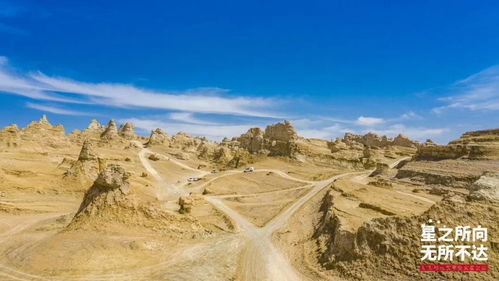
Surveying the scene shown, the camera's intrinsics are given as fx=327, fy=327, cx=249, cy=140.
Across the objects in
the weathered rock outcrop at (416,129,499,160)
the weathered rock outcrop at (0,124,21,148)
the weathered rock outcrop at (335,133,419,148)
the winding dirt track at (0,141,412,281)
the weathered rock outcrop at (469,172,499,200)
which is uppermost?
the weathered rock outcrop at (335,133,419,148)

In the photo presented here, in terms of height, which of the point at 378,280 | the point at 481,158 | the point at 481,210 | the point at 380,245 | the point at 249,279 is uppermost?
the point at 481,158

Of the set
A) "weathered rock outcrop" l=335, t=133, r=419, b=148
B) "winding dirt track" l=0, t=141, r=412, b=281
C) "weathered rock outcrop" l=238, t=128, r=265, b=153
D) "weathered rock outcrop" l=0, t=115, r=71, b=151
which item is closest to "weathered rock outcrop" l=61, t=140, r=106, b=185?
"winding dirt track" l=0, t=141, r=412, b=281

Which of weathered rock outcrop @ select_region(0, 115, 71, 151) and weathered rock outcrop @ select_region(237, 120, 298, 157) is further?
weathered rock outcrop @ select_region(237, 120, 298, 157)

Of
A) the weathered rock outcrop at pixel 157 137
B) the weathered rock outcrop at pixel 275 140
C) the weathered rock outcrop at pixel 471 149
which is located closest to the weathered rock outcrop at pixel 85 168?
the weathered rock outcrop at pixel 275 140

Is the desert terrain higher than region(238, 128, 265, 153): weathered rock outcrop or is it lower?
lower

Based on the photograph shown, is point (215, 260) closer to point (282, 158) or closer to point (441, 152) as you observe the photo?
point (441, 152)

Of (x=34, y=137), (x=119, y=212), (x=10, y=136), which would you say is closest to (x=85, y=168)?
(x=119, y=212)

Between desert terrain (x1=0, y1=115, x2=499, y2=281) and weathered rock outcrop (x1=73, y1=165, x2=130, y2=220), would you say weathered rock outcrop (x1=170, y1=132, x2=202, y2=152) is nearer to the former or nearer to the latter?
desert terrain (x1=0, y1=115, x2=499, y2=281)

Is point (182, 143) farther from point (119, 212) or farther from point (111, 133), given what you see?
point (119, 212)

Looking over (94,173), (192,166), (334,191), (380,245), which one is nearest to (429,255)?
(380,245)

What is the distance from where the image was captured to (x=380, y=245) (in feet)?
69.8

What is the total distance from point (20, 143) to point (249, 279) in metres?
79.4

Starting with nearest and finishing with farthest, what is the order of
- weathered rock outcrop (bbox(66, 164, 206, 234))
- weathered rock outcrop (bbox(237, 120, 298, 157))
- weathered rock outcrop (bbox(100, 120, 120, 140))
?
weathered rock outcrop (bbox(66, 164, 206, 234)) < weathered rock outcrop (bbox(237, 120, 298, 157)) < weathered rock outcrop (bbox(100, 120, 120, 140))

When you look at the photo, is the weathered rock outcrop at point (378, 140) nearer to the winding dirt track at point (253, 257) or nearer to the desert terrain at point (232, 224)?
the desert terrain at point (232, 224)
